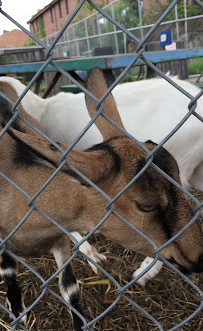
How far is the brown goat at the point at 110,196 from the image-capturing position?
6.98 ft

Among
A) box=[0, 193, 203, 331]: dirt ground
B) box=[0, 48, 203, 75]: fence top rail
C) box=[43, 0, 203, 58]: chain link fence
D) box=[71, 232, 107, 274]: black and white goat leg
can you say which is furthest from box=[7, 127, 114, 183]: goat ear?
box=[43, 0, 203, 58]: chain link fence

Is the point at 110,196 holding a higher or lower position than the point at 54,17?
lower

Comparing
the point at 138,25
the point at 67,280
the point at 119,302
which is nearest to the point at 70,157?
the point at 67,280

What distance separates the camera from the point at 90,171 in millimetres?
1855

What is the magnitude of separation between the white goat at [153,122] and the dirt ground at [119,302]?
13 centimetres

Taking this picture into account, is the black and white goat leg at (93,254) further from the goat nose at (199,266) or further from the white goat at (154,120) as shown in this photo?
the goat nose at (199,266)

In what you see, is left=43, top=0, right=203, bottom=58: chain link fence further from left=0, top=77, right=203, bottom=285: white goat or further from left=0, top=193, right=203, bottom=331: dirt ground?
left=0, top=193, right=203, bottom=331: dirt ground

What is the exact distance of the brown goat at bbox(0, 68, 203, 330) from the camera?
2.13 m

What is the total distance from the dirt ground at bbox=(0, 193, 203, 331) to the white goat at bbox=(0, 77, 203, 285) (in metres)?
0.13

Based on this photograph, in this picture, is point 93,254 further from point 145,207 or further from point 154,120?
point 145,207

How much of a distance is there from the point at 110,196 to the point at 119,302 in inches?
50.1

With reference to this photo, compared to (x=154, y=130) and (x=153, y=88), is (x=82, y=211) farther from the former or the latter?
(x=153, y=88)

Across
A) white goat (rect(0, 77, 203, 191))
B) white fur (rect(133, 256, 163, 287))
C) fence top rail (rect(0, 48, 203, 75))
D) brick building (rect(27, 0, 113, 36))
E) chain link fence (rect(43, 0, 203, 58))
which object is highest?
brick building (rect(27, 0, 113, 36))

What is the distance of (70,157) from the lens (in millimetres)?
1669
